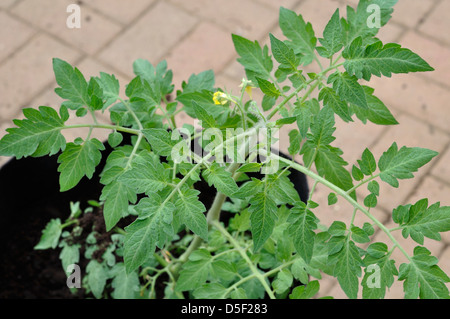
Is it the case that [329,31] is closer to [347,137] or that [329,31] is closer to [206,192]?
[206,192]

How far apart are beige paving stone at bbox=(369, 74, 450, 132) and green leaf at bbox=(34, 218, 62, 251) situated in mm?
1435

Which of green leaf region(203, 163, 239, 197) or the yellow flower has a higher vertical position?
the yellow flower

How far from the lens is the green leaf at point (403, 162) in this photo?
3.51 feet

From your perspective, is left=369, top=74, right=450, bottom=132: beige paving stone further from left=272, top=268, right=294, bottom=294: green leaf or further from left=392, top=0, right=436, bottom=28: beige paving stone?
left=272, top=268, right=294, bottom=294: green leaf

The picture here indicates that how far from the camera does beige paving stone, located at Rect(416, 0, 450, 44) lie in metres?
2.55

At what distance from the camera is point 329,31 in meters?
1.04

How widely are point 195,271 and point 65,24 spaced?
1.64 m

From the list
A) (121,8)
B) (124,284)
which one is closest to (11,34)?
(121,8)

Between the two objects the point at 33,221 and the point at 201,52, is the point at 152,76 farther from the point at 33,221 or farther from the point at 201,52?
the point at 201,52

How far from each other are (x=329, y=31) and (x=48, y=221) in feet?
3.82

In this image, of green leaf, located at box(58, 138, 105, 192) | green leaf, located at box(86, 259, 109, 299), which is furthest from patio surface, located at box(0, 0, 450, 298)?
green leaf, located at box(58, 138, 105, 192)

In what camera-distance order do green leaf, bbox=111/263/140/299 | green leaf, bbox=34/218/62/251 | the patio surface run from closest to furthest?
green leaf, bbox=111/263/140/299, green leaf, bbox=34/218/62/251, the patio surface

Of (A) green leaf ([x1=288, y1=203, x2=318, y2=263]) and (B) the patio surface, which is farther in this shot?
(B) the patio surface
